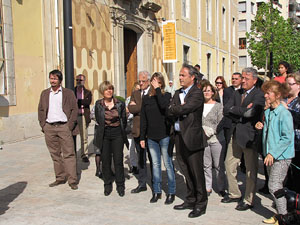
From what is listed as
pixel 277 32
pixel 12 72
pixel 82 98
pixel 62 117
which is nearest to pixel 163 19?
pixel 12 72

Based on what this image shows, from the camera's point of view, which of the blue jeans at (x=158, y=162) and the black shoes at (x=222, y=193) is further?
the black shoes at (x=222, y=193)

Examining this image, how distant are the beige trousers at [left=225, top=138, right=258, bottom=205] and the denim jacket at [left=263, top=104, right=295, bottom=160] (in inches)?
25.2

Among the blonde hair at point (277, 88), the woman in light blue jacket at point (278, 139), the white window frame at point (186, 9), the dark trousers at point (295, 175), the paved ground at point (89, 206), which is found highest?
the white window frame at point (186, 9)

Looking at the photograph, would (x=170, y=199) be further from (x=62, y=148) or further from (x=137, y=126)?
(x=62, y=148)

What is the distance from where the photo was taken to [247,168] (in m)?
4.46

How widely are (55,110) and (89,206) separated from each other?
5.64 feet

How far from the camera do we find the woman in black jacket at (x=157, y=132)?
470 cm

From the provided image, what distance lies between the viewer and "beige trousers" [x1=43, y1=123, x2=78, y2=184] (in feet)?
18.2

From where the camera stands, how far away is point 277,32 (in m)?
28.9

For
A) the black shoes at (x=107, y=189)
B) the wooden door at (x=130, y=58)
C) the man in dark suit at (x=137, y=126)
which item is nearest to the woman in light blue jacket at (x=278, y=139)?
the man in dark suit at (x=137, y=126)

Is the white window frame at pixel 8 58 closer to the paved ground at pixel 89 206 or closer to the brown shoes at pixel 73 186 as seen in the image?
the paved ground at pixel 89 206

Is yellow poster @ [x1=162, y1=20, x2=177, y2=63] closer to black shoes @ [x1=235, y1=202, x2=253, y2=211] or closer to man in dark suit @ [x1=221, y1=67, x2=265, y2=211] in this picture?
man in dark suit @ [x1=221, y1=67, x2=265, y2=211]

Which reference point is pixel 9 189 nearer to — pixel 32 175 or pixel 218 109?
pixel 32 175

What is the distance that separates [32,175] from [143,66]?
9874 mm
